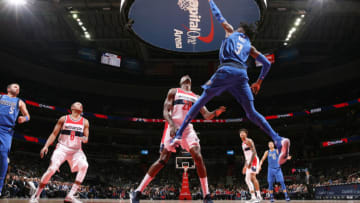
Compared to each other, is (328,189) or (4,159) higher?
(4,159)

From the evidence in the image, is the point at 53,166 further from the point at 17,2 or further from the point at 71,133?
the point at 17,2

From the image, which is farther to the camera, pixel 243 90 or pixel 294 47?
pixel 294 47

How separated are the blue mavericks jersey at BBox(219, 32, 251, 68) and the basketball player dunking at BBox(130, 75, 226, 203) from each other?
2.89 ft

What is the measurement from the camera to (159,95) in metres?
35.5

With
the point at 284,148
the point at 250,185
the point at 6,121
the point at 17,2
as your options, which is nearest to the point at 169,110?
the point at 284,148

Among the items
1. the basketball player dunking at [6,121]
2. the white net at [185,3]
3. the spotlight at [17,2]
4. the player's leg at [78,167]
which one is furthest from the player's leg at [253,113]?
the spotlight at [17,2]

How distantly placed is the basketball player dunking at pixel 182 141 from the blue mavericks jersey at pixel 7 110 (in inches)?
128

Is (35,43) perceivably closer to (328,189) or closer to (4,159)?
(4,159)

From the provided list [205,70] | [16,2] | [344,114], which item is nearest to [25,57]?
[16,2]

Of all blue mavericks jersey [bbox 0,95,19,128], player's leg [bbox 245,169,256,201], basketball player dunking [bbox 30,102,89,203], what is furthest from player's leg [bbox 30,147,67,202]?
player's leg [bbox 245,169,256,201]

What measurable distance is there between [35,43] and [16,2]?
32.7 ft

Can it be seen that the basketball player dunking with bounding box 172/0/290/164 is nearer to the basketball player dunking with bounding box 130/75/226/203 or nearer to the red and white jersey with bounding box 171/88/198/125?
the basketball player dunking with bounding box 130/75/226/203

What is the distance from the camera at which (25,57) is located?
96.9 ft

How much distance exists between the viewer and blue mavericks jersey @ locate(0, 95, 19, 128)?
223 inches
